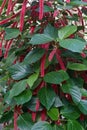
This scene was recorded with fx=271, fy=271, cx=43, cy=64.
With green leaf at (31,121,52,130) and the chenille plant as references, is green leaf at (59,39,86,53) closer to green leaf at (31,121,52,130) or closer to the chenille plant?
the chenille plant

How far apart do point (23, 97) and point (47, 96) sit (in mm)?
67

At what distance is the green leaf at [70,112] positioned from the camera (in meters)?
0.77

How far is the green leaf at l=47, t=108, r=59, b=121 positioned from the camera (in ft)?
2.47

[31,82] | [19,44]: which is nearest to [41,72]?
[31,82]

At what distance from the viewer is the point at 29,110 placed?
2.72 feet

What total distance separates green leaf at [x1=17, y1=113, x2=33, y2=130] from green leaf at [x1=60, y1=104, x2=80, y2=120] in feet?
0.32

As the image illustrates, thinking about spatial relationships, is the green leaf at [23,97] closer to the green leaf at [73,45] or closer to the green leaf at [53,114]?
the green leaf at [53,114]

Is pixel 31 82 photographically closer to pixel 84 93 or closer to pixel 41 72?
pixel 41 72

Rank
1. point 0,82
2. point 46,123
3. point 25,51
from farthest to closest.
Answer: point 0,82
point 25,51
point 46,123

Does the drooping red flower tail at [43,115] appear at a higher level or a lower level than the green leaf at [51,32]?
lower

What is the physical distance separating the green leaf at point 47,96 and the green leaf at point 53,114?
1.0 inches

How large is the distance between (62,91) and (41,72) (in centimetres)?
10

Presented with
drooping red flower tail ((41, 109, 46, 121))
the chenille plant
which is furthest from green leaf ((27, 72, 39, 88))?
drooping red flower tail ((41, 109, 46, 121))

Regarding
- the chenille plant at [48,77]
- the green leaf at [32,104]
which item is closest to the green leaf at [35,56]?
the chenille plant at [48,77]
